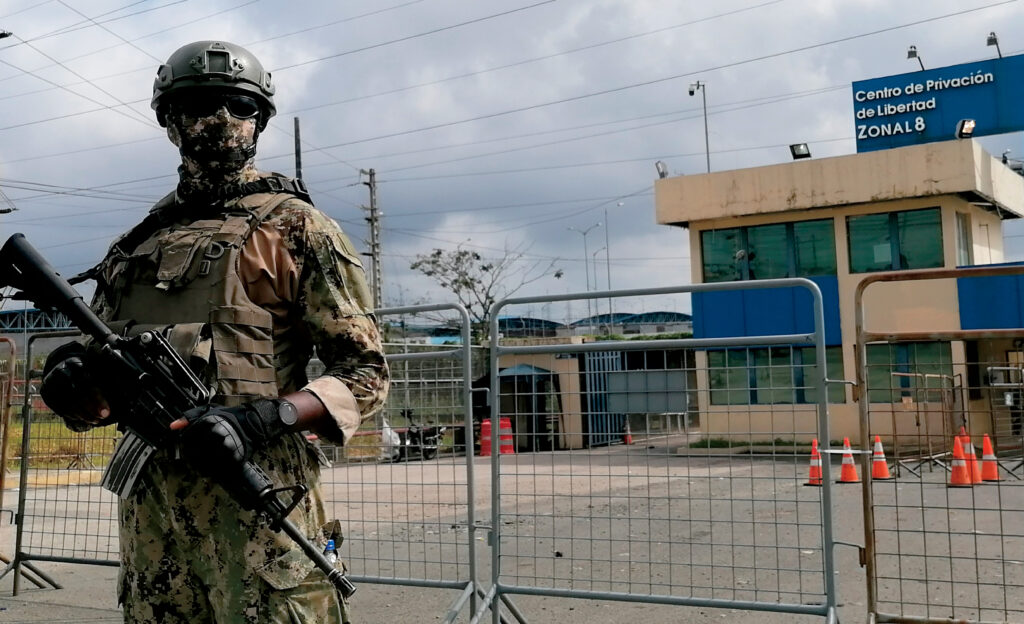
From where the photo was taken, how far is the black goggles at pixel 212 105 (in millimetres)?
2516

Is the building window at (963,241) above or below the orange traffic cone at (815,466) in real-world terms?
above

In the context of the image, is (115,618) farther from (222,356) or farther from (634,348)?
(222,356)

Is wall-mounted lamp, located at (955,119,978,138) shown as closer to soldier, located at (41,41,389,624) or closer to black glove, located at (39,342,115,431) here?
soldier, located at (41,41,389,624)

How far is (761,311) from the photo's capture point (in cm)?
2317

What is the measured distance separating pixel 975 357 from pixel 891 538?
1578cm

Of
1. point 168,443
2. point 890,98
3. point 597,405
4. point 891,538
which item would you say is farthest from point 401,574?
point 890,98

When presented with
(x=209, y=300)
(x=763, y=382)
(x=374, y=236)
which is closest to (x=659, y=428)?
(x=763, y=382)

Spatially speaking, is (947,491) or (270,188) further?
(947,491)

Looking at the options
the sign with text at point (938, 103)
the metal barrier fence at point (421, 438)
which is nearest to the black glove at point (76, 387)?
the metal barrier fence at point (421, 438)

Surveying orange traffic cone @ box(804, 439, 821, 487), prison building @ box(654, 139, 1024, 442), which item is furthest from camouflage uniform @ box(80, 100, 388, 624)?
prison building @ box(654, 139, 1024, 442)

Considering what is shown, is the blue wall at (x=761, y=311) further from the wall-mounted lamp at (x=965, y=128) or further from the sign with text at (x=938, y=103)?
the sign with text at (x=938, y=103)

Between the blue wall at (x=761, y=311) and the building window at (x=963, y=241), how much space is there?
9.08 feet

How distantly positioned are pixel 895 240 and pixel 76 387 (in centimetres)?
2246

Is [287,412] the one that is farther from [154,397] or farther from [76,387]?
[76,387]
